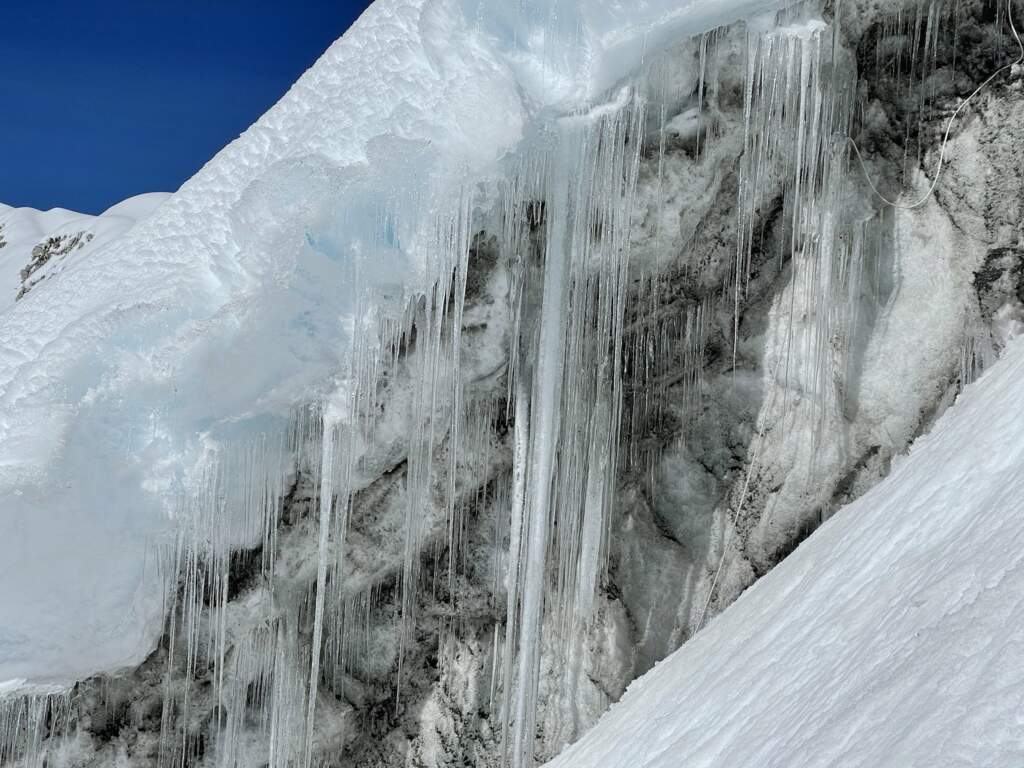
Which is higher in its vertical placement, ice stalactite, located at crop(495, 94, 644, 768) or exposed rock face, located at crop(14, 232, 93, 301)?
exposed rock face, located at crop(14, 232, 93, 301)

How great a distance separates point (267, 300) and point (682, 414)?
2923 millimetres

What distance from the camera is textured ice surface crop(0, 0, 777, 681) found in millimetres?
6414

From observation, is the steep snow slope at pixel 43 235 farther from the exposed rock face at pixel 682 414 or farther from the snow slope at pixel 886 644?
the snow slope at pixel 886 644

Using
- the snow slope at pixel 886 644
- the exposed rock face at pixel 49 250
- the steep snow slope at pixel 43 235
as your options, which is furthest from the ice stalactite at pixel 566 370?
the exposed rock face at pixel 49 250

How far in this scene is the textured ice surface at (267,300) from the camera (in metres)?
6.41

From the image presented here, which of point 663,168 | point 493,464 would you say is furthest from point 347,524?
point 663,168

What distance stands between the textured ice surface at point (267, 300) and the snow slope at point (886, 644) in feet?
9.30

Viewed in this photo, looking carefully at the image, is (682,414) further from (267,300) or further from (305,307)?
(267,300)

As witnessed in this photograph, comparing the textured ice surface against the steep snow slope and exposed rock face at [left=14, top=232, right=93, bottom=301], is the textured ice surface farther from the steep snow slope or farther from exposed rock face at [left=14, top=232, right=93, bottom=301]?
exposed rock face at [left=14, top=232, right=93, bottom=301]

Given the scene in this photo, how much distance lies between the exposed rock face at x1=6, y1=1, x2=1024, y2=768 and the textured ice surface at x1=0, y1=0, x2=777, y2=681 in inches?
16.9

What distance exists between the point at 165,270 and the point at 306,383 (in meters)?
1.18

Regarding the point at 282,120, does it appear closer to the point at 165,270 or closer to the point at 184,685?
the point at 165,270

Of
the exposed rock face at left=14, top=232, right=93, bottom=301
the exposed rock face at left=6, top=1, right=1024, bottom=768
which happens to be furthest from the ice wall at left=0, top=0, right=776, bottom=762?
the exposed rock face at left=14, top=232, right=93, bottom=301

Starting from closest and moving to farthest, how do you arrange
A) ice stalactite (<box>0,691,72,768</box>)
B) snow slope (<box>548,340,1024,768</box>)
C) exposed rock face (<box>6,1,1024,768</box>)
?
snow slope (<box>548,340,1024,768</box>)
exposed rock face (<box>6,1,1024,768</box>)
ice stalactite (<box>0,691,72,768</box>)
